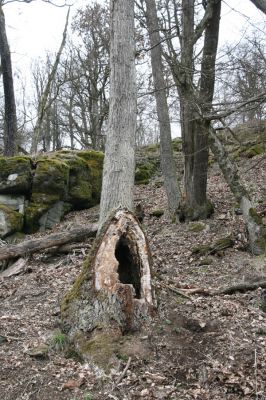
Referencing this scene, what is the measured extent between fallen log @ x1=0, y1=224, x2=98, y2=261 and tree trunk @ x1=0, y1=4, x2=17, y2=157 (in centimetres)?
555

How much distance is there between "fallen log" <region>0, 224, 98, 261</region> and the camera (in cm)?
806

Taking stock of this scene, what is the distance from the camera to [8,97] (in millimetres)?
12891

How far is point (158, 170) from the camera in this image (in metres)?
17.0

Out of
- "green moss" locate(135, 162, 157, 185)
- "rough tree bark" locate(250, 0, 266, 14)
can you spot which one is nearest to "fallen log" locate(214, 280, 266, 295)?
"rough tree bark" locate(250, 0, 266, 14)

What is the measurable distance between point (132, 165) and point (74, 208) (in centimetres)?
726

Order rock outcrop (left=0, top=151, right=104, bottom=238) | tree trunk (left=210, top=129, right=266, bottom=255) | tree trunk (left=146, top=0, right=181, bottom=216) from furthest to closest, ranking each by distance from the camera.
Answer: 1. rock outcrop (left=0, top=151, right=104, bottom=238)
2. tree trunk (left=146, top=0, right=181, bottom=216)
3. tree trunk (left=210, top=129, right=266, bottom=255)

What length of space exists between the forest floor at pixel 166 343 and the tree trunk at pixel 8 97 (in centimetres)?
666

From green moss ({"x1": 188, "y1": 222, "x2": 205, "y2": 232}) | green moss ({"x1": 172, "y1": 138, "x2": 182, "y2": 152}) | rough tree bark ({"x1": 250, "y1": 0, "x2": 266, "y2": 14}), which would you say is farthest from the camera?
green moss ({"x1": 172, "y1": 138, "x2": 182, "y2": 152})

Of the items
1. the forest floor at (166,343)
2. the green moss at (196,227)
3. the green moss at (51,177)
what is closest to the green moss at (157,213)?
the green moss at (196,227)

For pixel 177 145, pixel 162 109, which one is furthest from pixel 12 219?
pixel 177 145

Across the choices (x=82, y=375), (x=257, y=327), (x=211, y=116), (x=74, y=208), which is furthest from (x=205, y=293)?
(x=74, y=208)

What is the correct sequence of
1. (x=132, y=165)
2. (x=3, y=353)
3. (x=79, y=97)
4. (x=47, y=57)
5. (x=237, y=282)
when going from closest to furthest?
(x=3, y=353) → (x=132, y=165) → (x=237, y=282) → (x=79, y=97) → (x=47, y=57)

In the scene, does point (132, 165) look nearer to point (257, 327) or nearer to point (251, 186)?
point (257, 327)

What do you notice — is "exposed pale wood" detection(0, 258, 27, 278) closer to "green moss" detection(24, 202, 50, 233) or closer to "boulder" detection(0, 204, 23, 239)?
"boulder" detection(0, 204, 23, 239)
